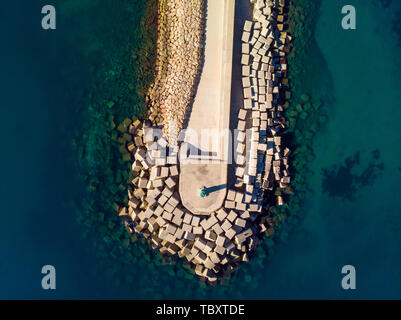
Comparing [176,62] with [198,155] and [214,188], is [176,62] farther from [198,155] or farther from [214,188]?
Result: [214,188]

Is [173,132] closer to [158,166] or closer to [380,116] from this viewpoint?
[158,166]

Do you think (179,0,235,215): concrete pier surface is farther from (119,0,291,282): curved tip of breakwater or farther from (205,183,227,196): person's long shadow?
(119,0,291,282): curved tip of breakwater

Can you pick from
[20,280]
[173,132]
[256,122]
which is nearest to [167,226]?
[173,132]

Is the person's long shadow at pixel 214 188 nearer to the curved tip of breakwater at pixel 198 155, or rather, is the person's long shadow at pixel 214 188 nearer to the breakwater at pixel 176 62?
the curved tip of breakwater at pixel 198 155

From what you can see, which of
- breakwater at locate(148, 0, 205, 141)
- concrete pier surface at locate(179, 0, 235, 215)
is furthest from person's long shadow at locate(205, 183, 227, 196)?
breakwater at locate(148, 0, 205, 141)

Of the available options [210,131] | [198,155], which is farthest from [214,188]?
[210,131]
